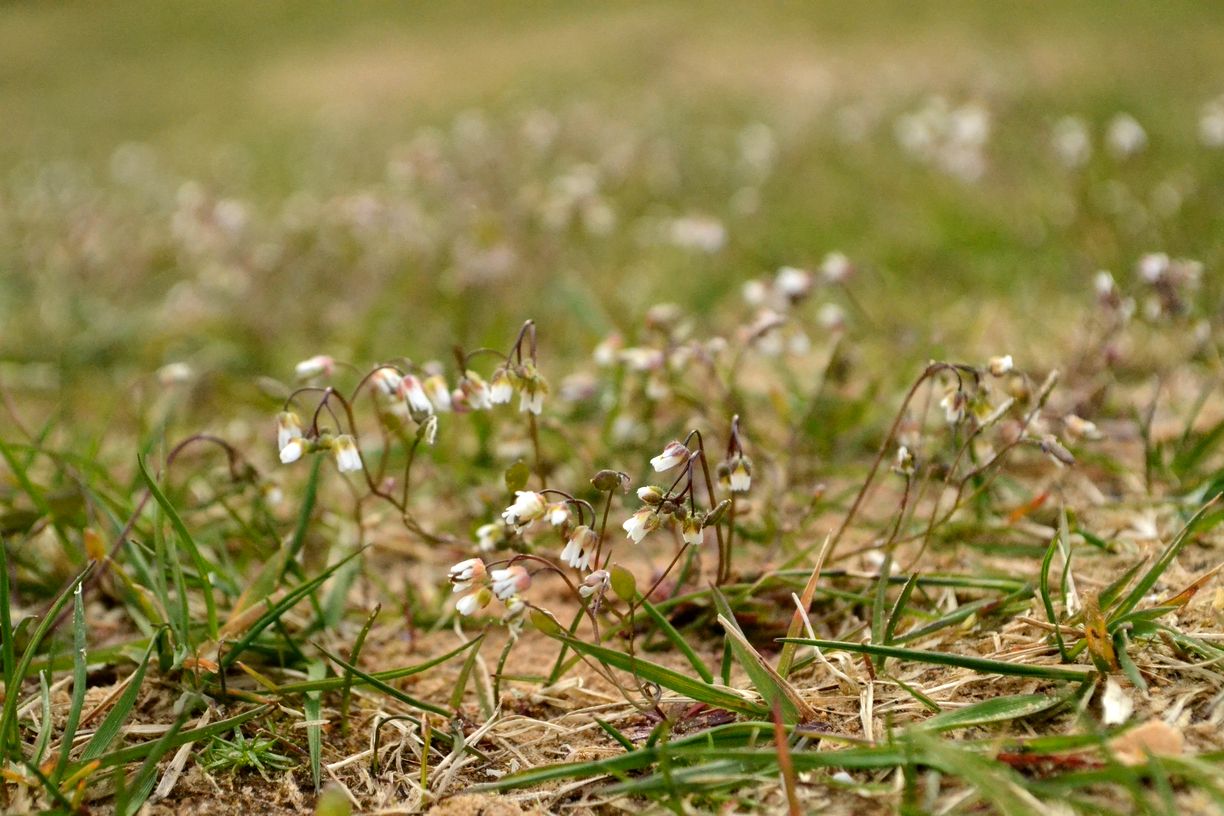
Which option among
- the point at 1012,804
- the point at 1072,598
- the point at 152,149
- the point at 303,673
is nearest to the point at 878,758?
the point at 1012,804

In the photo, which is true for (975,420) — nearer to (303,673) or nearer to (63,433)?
(303,673)

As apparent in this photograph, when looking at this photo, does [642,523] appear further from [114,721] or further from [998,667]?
[114,721]

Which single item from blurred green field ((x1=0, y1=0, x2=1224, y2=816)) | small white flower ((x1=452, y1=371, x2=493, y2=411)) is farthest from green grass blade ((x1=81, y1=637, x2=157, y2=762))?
small white flower ((x1=452, y1=371, x2=493, y2=411))

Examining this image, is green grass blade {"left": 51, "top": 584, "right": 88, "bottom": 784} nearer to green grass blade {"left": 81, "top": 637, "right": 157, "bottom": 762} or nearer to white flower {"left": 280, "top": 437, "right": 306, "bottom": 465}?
green grass blade {"left": 81, "top": 637, "right": 157, "bottom": 762}

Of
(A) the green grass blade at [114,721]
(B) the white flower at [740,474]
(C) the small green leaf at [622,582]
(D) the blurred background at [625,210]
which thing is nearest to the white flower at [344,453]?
(A) the green grass blade at [114,721]

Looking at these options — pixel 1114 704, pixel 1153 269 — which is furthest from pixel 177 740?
pixel 1153 269

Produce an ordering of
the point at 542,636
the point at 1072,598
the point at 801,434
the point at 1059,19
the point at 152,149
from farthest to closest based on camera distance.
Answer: the point at 1059,19 → the point at 152,149 → the point at 801,434 → the point at 542,636 → the point at 1072,598
